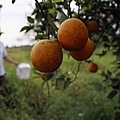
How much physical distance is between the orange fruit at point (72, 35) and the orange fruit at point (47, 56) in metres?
0.02

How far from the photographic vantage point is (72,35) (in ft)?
1.91

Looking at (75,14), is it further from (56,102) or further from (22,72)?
(22,72)

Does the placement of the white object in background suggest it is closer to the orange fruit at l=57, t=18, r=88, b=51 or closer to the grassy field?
the grassy field

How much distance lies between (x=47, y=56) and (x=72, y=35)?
0.06 meters

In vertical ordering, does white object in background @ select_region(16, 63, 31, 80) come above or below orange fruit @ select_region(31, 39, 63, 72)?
below

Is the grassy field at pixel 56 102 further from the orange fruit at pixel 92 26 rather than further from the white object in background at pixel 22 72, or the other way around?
the orange fruit at pixel 92 26

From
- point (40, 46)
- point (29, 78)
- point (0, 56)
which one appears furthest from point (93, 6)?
point (29, 78)

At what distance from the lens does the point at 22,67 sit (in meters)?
4.03

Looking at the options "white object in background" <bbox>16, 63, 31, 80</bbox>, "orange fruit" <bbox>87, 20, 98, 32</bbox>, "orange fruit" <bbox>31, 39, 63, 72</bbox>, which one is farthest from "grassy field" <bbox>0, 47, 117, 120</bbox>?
"orange fruit" <bbox>31, 39, 63, 72</bbox>

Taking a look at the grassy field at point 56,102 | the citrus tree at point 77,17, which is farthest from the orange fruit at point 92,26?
the grassy field at point 56,102

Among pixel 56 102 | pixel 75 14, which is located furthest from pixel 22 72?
pixel 75 14

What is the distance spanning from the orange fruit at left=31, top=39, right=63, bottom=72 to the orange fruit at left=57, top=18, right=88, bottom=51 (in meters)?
0.02

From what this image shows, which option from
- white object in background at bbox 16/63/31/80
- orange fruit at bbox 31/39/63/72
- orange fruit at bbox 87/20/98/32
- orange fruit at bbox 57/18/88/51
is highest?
orange fruit at bbox 57/18/88/51

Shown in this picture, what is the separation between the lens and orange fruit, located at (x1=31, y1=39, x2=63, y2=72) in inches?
23.5
